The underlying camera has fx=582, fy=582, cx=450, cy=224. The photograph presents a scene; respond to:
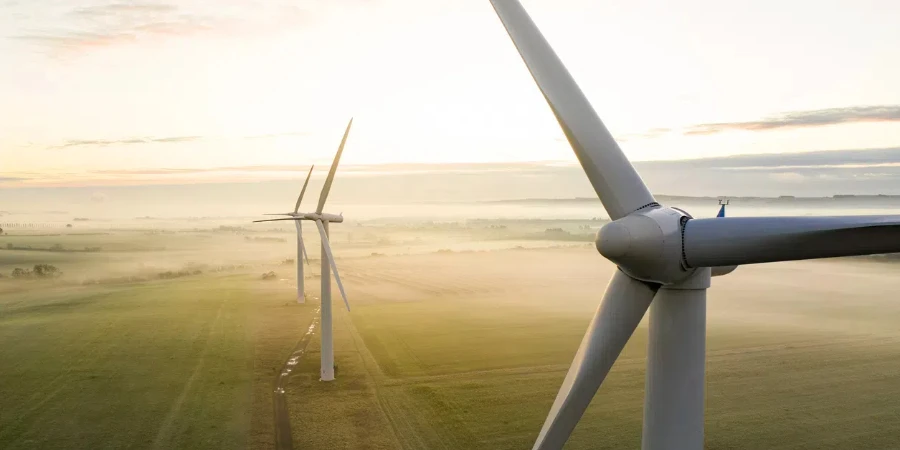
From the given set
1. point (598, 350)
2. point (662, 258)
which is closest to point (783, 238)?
point (662, 258)

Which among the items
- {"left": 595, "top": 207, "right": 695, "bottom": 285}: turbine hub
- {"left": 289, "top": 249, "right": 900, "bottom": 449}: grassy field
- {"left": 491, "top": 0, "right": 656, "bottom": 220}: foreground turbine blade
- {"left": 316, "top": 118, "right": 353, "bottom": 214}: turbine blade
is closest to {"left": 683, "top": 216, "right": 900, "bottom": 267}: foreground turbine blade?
{"left": 595, "top": 207, "right": 695, "bottom": 285}: turbine hub

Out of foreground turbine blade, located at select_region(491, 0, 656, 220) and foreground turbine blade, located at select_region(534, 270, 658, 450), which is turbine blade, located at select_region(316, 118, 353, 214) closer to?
foreground turbine blade, located at select_region(491, 0, 656, 220)

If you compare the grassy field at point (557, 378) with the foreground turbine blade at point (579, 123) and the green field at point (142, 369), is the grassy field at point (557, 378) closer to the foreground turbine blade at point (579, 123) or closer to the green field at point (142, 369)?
the green field at point (142, 369)

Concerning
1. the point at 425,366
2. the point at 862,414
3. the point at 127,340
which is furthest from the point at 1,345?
the point at 862,414

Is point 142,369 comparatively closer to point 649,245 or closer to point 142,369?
point 142,369

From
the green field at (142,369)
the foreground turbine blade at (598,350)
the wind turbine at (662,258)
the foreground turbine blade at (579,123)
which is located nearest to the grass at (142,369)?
the green field at (142,369)
